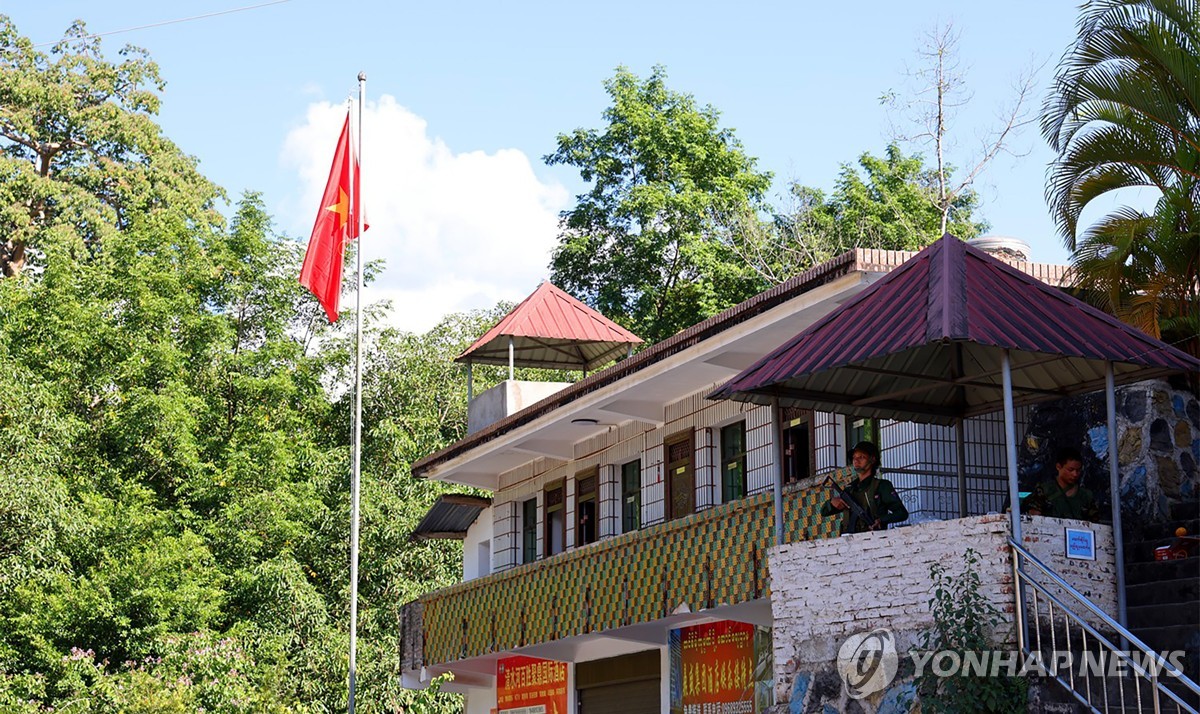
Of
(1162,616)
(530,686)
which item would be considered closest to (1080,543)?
(1162,616)

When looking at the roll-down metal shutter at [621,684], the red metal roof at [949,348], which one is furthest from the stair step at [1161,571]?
the roll-down metal shutter at [621,684]

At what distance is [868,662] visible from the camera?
13586 millimetres

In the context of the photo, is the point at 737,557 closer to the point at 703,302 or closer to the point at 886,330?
the point at 886,330

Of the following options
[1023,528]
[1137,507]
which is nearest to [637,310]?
[1137,507]

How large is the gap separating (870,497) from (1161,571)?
2440 millimetres

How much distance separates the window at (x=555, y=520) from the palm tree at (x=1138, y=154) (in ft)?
39.7

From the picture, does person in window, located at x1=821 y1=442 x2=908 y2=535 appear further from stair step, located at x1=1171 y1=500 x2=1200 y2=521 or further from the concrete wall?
the concrete wall

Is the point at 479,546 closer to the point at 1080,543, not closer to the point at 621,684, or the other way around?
the point at 621,684

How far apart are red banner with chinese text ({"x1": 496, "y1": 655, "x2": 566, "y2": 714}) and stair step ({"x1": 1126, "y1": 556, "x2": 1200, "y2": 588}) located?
14066mm

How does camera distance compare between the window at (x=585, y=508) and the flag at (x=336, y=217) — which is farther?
the flag at (x=336, y=217)

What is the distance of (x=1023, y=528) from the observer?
42.3ft

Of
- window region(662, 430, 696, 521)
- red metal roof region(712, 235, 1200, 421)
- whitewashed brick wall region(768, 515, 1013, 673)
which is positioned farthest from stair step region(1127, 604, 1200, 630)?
window region(662, 430, 696, 521)

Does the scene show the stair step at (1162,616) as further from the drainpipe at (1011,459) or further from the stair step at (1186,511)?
the stair step at (1186,511)

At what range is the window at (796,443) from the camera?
20359 millimetres
